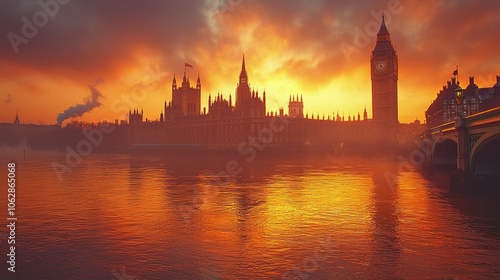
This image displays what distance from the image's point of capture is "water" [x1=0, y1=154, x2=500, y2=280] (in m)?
11.1

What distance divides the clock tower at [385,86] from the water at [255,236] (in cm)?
12298

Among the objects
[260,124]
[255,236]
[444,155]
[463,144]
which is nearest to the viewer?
[255,236]

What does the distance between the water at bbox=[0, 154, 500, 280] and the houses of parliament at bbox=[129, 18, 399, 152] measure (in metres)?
87.5

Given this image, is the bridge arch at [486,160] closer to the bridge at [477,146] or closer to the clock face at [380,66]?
the bridge at [477,146]

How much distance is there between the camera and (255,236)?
48.8 feet

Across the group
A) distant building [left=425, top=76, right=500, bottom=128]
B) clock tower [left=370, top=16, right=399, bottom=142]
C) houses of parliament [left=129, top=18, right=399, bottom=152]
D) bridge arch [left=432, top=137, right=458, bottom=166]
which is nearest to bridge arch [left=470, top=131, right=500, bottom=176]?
bridge arch [left=432, top=137, right=458, bottom=166]

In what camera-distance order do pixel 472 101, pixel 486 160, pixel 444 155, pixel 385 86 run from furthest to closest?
1. pixel 385 86
2. pixel 472 101
3. pixel 444 155
4. pixel 486 160

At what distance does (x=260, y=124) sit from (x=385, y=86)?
5443 centimetres

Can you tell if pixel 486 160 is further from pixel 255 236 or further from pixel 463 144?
pixel 255 236

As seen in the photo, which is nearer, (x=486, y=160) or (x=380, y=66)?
(x=486, y=160)

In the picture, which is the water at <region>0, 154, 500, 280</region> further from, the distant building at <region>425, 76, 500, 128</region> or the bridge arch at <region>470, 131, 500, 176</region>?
the distant building at <region>425, 76, 500, 128</region>

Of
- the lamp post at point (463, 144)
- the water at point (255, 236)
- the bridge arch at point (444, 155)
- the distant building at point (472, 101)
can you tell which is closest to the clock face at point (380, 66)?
the distant building at point (472, 101)

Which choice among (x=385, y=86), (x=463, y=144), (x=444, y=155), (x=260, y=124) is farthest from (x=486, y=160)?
(x=385, y=86)

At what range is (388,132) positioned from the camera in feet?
472
